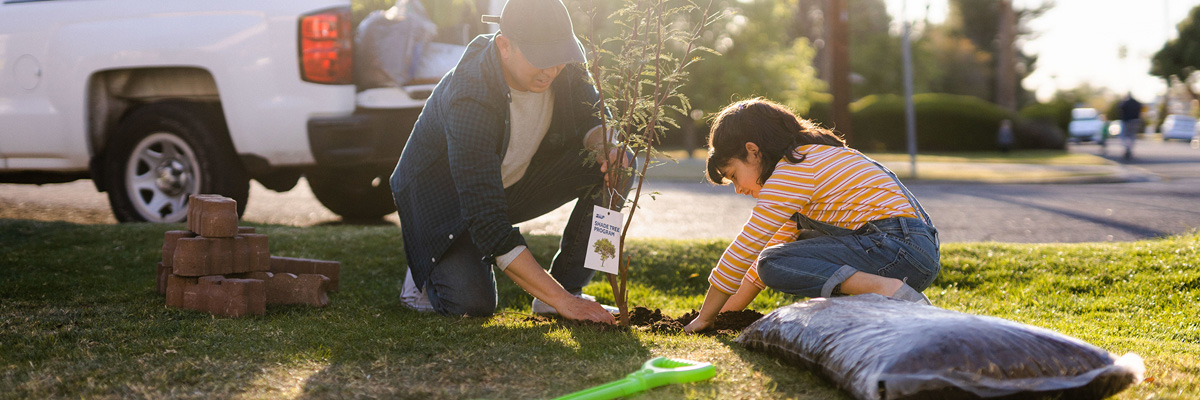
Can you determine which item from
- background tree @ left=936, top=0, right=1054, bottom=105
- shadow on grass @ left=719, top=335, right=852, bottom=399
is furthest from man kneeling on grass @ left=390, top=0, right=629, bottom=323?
background tree @ left=936, top=0, right=1054, bottom=105

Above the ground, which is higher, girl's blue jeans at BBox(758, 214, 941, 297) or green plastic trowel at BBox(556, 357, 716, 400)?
girl's blue jeans at BBox(758, 214, 941, 297)

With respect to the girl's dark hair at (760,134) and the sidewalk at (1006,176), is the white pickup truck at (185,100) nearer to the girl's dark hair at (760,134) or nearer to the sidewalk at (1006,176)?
the girl's dark hair at (760,134)

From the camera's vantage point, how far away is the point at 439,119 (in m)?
3.39

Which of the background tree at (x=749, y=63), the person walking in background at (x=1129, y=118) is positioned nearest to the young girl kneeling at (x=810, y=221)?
the background tree at (x=749, y=63)

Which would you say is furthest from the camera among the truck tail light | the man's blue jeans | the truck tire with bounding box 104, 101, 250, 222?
the truck tire with bounding box 104, 101, 250, 222

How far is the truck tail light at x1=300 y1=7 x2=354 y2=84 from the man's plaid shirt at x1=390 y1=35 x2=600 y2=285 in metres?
1.74

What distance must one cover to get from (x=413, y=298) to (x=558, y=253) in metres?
0.67

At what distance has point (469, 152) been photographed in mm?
3117

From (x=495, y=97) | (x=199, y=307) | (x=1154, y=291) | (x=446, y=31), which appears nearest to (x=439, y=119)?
(x=495, y=97)

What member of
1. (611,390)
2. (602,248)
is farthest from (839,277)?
(611,390)

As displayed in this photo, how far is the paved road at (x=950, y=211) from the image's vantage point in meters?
7.00

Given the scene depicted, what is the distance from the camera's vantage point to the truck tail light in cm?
511

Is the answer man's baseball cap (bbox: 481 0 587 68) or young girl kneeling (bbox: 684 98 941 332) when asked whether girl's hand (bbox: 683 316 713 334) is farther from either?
man's baseball cap (bbox: 481 0 587 68)

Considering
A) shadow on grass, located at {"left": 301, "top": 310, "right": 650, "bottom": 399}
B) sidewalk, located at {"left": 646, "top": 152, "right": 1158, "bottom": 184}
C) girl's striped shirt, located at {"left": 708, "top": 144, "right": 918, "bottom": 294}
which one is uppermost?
girl's striped shirt, located at {"left": 708, "top": 144, "right": 918, "bottom": 294}
